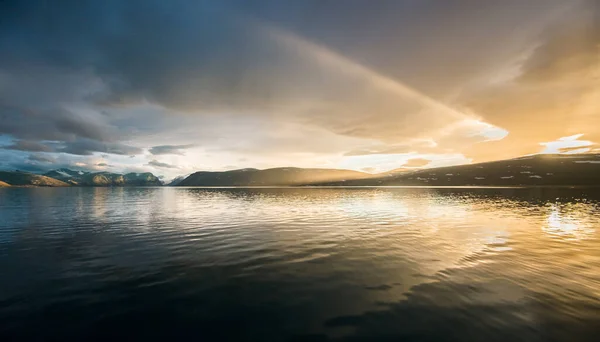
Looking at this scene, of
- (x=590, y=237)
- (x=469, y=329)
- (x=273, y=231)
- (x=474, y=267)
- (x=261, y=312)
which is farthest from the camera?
(x=273, y=231)

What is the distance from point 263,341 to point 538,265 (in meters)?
24.0

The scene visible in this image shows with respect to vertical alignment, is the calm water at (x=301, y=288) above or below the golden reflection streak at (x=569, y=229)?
above

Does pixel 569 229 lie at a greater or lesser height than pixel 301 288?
lesser

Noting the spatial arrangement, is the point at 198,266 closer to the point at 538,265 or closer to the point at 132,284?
the point at 132,284

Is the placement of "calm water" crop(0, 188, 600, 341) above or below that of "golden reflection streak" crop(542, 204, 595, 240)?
above

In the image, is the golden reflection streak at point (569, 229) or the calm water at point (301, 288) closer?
the calm water at point (301, 288)

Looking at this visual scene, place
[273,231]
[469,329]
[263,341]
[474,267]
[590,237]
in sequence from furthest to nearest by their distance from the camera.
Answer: [273,231], [590,237], [474,267], [469,329], [263,341]

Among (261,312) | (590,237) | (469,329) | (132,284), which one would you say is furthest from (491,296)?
(590,237)

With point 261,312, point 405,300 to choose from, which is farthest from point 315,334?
point 405,300

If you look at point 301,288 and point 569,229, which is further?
point 569,229

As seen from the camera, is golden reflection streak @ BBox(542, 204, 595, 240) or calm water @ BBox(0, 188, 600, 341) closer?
calm water @ BBox(0, 188, 600, 341)

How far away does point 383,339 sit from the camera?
11.1 meters

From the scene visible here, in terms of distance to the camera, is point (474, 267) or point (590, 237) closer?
point (474, 267)

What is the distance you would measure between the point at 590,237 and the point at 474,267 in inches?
994
